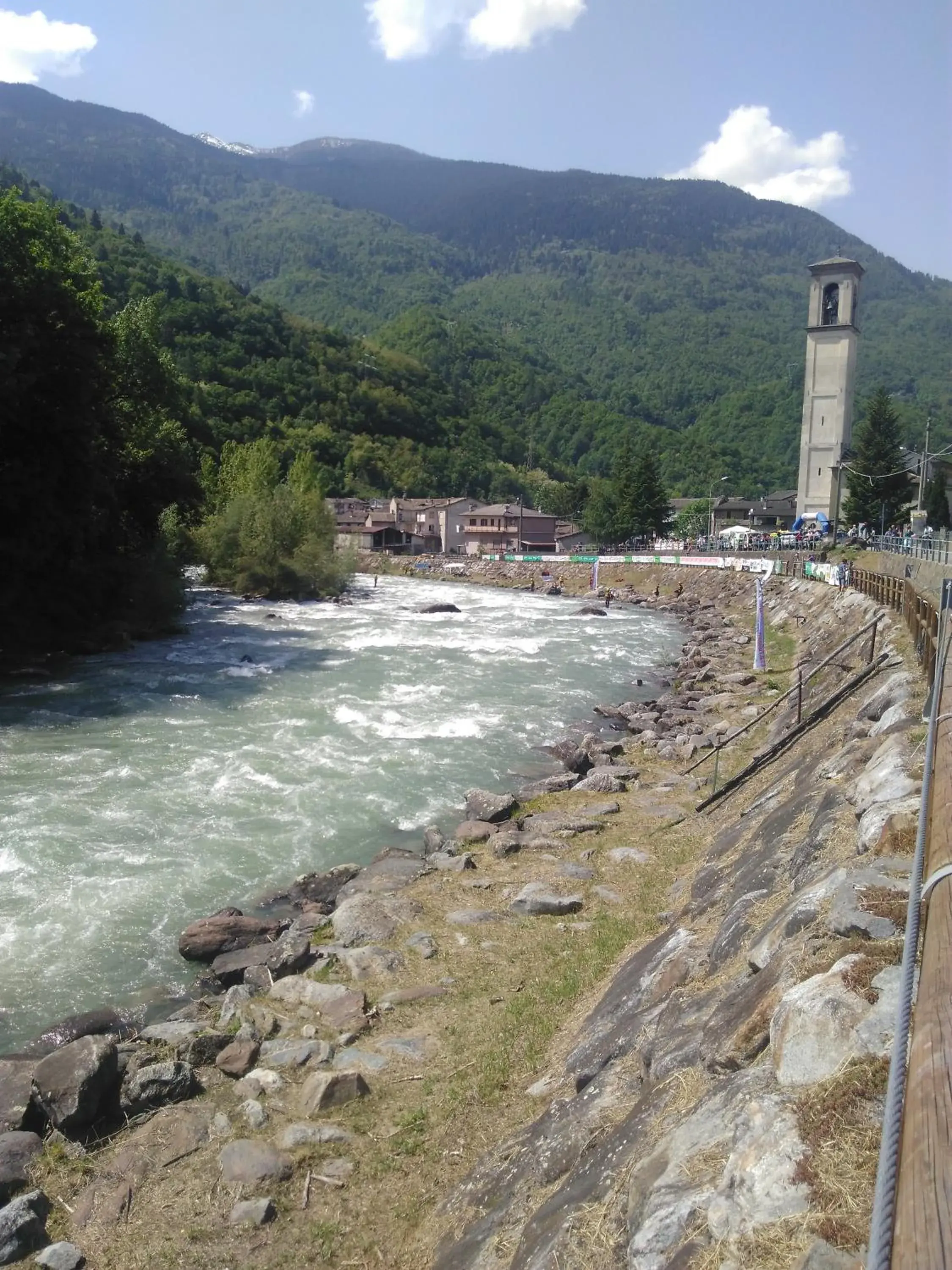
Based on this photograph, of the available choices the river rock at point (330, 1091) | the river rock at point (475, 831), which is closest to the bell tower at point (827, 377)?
the river rock at point (475, 831)

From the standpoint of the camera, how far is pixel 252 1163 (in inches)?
236

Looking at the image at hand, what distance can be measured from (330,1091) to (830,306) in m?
85.9

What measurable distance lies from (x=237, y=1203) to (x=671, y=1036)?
3103mm

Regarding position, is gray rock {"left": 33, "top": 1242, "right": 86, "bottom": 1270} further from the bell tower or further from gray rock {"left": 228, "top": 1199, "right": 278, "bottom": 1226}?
the bell tower

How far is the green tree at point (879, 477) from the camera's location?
203 ft

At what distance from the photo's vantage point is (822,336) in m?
77.3

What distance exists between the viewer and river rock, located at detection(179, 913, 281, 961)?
963 centimetres

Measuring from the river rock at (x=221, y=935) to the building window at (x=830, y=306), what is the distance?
81.9 meters

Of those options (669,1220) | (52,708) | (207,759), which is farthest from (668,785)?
(52,708)

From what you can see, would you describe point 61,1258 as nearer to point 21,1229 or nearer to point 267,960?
point 21,1229

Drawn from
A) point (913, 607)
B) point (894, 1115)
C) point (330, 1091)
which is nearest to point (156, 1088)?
point (330, 1091)

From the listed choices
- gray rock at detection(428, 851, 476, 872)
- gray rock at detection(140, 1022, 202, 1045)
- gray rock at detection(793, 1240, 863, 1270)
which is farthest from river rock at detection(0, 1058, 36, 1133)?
gray rock at detection(793, 1240, 863, 1270)

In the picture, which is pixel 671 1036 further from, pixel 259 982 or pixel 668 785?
pixel 668 785

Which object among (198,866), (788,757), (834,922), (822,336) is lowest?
(198,866)
